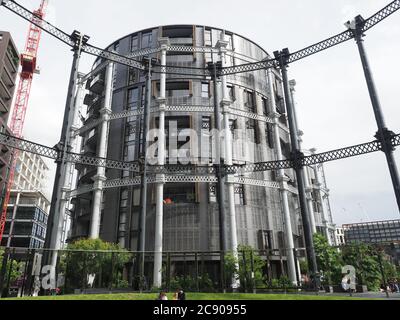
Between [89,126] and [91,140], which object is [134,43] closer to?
[89,126]

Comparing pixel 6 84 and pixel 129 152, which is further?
pixel 6 84

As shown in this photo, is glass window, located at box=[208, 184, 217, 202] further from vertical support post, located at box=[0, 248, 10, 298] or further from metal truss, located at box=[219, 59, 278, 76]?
vertical support post, located at box=[0, 248, 10, 298]

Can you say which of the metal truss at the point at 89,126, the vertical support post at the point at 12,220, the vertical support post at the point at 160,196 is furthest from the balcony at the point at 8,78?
the vertical support post at the point at 160,196

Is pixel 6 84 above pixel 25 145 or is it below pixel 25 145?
above

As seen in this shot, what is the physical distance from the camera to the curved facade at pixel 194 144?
3206 centimetres

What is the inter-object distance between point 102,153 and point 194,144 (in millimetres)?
11107

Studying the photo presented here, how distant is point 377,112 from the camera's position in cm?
1902

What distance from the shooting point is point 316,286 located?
17688 millimetres

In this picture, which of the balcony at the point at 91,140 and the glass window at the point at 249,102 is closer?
the glass window at the point at 249,102

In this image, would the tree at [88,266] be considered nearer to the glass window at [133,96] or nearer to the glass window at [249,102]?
Answer: the glass window at [133,96]

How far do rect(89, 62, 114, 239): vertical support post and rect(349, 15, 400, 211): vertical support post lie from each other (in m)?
24.3

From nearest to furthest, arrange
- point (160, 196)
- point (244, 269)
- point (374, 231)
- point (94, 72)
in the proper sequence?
point (244, 269), point (160, 196), point (94, 72), point (374, 231)

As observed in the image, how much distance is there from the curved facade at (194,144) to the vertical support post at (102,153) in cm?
79

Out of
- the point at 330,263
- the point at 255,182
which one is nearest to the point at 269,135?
the point at 255,182
